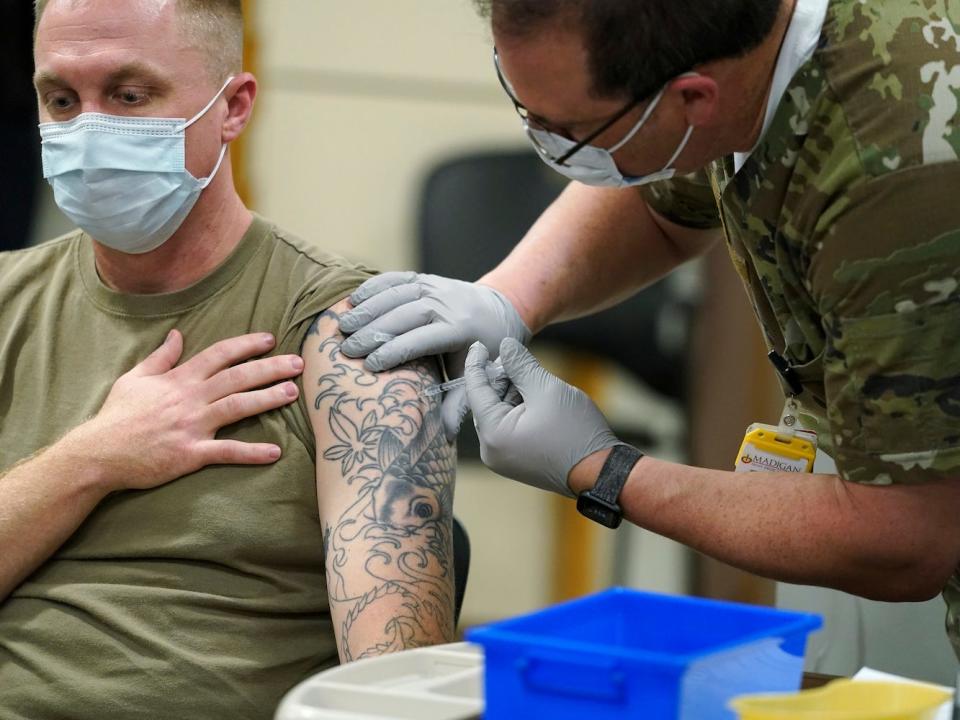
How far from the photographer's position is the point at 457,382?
1.84 metres

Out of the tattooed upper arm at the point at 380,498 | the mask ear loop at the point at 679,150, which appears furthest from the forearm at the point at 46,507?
the mask ear loop at the point at 679,150

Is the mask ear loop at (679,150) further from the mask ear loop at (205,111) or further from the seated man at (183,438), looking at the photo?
the mask ear loop at (205,111)

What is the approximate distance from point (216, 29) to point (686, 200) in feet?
2.59

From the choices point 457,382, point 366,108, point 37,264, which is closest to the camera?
point 457,382

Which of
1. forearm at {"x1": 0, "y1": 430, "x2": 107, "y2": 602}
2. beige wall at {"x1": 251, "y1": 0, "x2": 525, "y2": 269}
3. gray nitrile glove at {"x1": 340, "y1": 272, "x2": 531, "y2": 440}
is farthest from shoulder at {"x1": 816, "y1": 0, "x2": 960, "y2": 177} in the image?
beige wall at {"x1": 251, "y1": 0, "x2": 525, "y2": 269}

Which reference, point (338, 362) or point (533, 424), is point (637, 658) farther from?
point (338, 362)

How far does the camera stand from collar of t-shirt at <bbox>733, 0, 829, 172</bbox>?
1462mm

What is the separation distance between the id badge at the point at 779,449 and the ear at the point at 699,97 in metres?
0.48

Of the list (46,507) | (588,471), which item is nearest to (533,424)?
(588,471)

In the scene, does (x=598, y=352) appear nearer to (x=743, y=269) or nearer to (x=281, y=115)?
(x=281, y=115)

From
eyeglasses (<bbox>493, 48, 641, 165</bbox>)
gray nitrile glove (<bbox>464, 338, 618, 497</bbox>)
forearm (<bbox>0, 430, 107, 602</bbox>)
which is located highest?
eyeglasses (<bbox>493, 48, 641, 165</bbox>)

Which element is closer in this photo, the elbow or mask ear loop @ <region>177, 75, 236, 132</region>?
the elbow

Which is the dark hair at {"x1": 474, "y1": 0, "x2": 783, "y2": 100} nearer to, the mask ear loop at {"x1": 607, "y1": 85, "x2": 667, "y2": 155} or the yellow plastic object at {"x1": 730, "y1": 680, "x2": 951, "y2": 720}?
the mask ear loop at {"x1": 607, "y1": 85, "x2": 667, "y2": 155}

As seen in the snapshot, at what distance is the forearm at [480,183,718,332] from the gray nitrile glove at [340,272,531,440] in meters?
0.11
